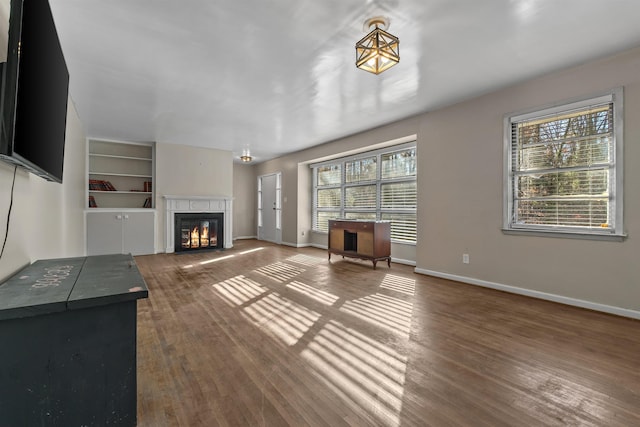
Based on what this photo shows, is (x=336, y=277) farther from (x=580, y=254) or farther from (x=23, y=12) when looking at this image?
(x=23, y=12)

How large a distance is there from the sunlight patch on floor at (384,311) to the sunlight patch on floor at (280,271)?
134 centimetres

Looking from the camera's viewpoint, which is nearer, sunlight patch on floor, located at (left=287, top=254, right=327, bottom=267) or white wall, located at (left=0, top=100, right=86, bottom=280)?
white wall, located at (left=0, top=100, right=86, bottom=280)

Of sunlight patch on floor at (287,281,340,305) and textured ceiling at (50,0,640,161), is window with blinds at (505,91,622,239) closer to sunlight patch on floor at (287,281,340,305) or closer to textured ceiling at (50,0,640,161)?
textured ceiling at (50,0,640,161)

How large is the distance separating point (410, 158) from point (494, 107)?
179 cm

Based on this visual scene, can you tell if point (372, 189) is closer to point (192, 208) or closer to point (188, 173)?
point (192, 208)

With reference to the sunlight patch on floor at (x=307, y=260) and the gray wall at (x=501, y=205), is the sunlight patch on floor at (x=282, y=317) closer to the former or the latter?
the sunlight patch on floor at (x=307, y=260)

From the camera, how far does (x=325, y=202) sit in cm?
761

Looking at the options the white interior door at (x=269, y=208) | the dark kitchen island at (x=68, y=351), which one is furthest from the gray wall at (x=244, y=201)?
the dark kitchen island at (x=68, y=351)

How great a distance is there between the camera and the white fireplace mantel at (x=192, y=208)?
680cm

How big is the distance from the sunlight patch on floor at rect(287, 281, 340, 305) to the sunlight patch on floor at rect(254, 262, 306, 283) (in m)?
0.31

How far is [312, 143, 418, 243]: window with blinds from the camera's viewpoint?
556 centimetres

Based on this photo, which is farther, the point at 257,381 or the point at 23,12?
the point at 257,381

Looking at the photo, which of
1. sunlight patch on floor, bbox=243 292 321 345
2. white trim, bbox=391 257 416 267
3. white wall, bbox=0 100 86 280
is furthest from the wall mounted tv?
white trim, bbox=391 257 416 267

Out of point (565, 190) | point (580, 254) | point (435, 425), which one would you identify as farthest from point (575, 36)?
point (435, 425)
